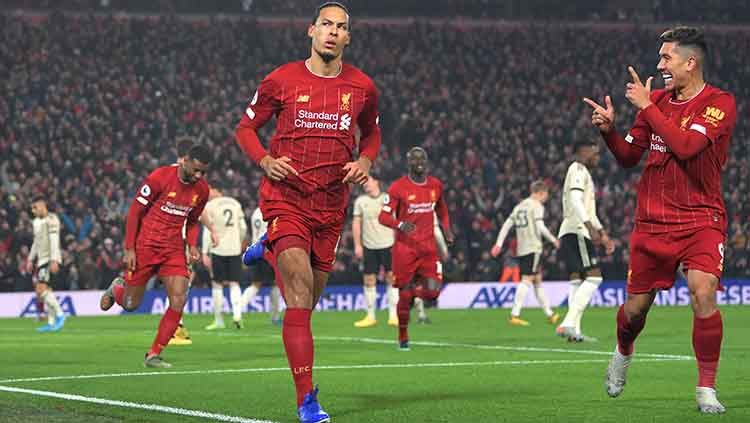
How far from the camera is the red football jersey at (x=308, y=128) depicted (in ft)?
28.4

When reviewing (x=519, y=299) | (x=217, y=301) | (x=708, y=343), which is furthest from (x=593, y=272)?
(x=708, y=343)

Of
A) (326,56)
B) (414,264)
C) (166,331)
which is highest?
(326,56)

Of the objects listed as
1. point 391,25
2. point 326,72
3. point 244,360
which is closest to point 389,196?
point 244,360

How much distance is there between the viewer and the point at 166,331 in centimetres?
1381

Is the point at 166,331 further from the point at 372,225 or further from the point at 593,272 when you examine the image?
the point at 372,225

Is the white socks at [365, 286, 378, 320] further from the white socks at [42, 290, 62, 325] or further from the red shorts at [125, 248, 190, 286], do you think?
the red shorts at [125, 248, 190, 286]

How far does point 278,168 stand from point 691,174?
8.87 feet

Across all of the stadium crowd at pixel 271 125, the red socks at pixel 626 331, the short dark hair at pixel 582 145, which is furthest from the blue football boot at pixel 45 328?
the red socks at pixel 626 331

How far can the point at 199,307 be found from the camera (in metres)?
31.1

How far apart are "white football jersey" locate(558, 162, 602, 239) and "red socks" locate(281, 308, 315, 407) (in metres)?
10.1

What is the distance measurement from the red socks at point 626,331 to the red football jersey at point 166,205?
6774 millimetres

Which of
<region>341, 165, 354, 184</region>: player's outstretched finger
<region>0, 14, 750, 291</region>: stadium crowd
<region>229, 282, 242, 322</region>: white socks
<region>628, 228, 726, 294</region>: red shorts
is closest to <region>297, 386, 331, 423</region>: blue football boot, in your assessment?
<region>341, 165, 354, 184</region>: player's outstretched finger

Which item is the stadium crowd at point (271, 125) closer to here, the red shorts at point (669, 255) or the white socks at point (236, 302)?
the white socks at point (236, 302)

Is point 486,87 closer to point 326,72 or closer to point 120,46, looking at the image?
point 120,46
